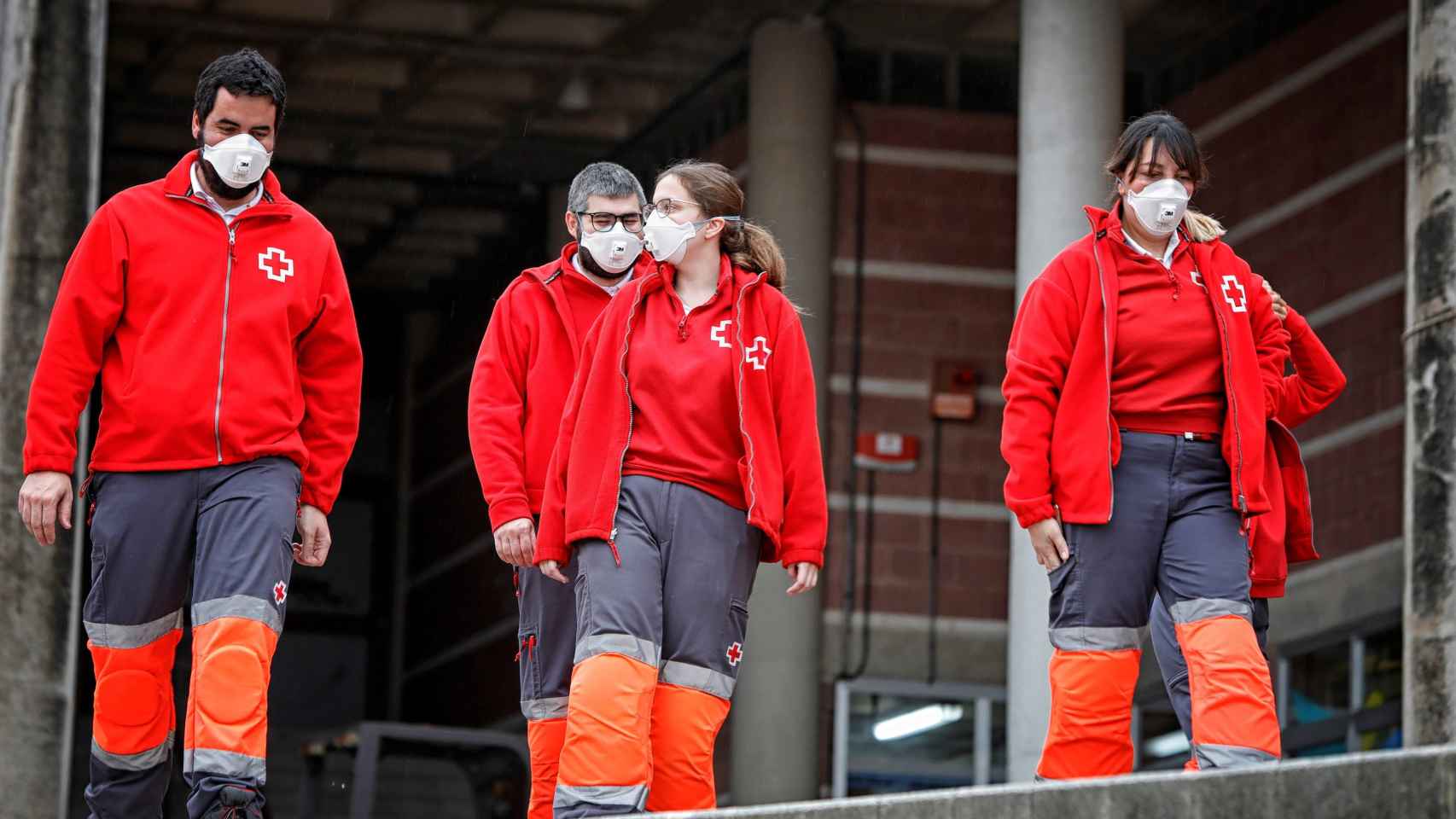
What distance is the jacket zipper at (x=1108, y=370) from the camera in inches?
232

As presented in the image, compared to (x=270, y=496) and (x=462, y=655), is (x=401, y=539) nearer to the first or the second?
(x=462, y=655)

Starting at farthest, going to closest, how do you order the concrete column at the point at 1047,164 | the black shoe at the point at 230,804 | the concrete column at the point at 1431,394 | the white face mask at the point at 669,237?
the concrete column at the point at 1047,164, the concrete column at the point at 1431,394, the white face mask at the point at 669,237, the black shoe at the point at 230,804

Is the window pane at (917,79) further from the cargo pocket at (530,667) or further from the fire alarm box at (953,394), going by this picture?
the cargo pocket at (530,667)

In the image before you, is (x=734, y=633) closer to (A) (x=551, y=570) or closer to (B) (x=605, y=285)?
(A) (x=551, y=570)

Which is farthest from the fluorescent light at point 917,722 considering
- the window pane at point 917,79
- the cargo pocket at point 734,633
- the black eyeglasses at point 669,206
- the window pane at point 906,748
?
the cargo pocket at point 734,633

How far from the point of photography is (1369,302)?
48.5ft

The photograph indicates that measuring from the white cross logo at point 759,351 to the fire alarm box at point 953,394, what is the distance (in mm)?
11852

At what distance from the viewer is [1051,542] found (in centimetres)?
594

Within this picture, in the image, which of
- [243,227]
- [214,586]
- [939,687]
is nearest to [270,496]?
[214,586]

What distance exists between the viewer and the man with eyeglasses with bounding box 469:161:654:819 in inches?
246

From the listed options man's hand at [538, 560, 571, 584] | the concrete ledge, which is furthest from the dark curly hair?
the concrete ledge

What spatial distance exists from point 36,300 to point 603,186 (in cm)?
642

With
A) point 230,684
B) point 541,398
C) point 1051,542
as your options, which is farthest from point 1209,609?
point 230,684

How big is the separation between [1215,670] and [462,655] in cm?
1936
